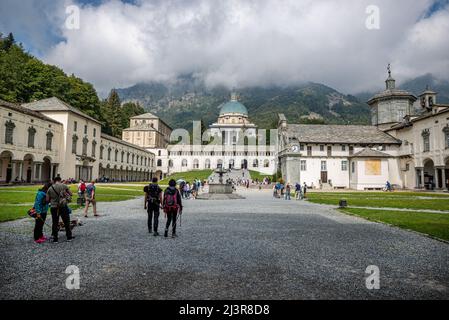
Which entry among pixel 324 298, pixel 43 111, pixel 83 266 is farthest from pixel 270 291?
pixel 43 111

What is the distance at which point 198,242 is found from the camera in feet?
26.1

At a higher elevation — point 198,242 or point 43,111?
point 43,111

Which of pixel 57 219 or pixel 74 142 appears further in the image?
pixel 74 142

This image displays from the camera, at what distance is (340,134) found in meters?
52.3

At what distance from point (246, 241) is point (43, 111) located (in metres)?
50.4

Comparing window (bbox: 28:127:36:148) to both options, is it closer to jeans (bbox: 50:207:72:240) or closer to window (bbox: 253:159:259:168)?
jeans (bbox: 50:207:72:240)

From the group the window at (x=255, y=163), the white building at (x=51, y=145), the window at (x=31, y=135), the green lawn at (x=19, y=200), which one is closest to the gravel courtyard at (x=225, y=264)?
the green lawn at (x=19, y=200)

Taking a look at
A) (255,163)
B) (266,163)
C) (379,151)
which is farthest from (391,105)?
(255,163)

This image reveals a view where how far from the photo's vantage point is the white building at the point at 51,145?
124 ft

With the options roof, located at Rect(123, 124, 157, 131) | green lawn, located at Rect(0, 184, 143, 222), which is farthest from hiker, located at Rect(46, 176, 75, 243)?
roof, located at Rect(123, 124, 157, 131)

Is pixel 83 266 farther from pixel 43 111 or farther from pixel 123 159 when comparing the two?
pixel 123 159

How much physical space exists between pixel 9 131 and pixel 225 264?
42214mm

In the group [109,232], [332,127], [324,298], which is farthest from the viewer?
[332,127]

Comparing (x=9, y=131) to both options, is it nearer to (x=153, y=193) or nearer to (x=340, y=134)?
(x=153, y=193)
